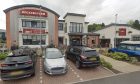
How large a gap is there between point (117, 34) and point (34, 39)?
2028 centimetres

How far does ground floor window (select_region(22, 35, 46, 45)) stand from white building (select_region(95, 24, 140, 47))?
1617cm

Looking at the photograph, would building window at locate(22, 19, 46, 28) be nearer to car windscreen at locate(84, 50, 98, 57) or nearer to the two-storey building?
the two-storey building

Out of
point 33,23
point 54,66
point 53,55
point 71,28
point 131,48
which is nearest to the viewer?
point 54,66

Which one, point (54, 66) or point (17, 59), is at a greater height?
point (17, 59)

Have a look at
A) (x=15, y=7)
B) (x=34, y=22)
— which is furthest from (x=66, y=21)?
(x=15, y=7)

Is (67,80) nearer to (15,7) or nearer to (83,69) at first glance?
(83,69)

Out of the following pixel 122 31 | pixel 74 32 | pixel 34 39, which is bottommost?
pixel 34 39

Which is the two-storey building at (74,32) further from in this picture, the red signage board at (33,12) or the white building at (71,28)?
the red signage board at (33,12)

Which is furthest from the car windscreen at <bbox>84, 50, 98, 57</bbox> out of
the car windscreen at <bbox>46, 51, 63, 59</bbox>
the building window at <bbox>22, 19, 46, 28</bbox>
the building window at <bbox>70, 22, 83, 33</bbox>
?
the building window at <bbox>70, 22, 83, 33</bbox>

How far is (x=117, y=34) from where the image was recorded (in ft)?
98.3

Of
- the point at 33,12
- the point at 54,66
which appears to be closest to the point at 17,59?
the point at 54,66

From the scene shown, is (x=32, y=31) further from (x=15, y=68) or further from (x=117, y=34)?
(x=117, y=34)

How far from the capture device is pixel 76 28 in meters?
25.4

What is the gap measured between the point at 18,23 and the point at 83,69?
15468 mm
